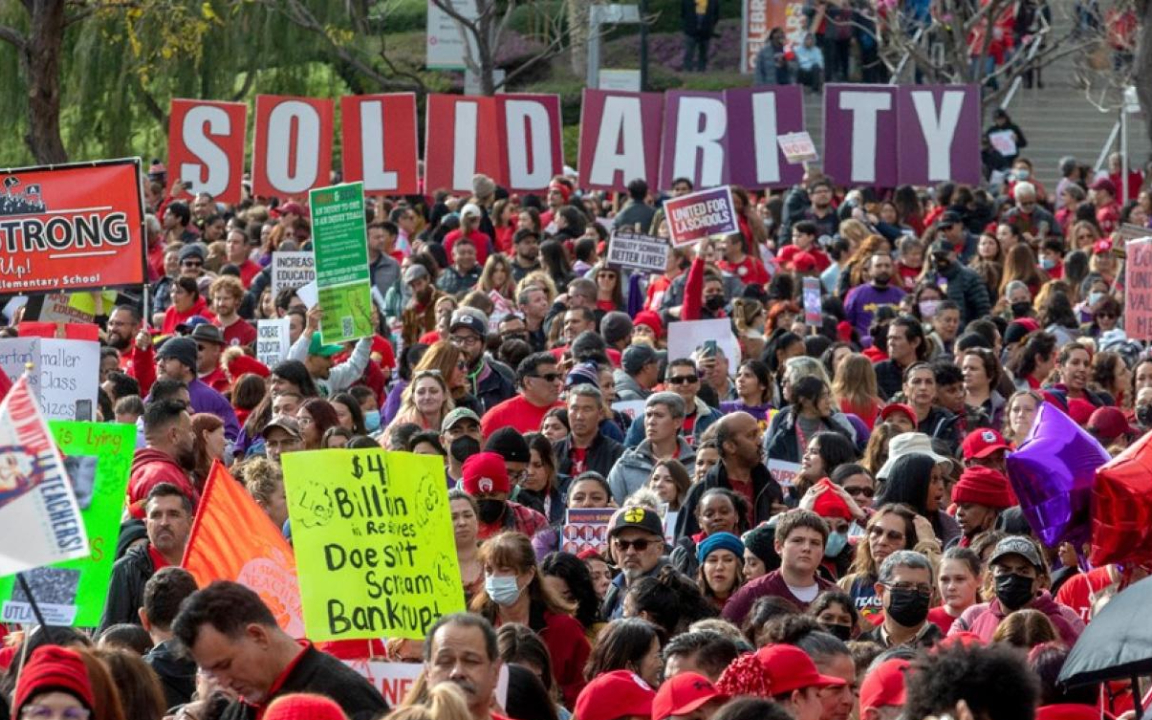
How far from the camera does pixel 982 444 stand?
11602 millimetres

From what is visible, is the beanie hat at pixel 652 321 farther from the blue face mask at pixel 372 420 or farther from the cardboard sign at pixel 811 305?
the blue face mask at pixel 372 420

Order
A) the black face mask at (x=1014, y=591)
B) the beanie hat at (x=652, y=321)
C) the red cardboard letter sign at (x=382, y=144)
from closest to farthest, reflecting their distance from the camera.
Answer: the black face mask at (x=1014, y=591) < the beanie hat at (x=652, y=321) < the red cardboard letter sign at (x=382, y=144)

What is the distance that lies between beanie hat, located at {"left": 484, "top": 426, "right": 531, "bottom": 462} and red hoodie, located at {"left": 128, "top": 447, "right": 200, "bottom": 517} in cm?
154

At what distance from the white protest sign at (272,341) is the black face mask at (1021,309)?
18.2 ft

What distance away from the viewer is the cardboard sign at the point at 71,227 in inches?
546

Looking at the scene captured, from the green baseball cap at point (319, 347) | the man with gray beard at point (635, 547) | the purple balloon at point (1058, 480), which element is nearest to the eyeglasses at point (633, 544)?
the man with gray beard at point (635, 547)

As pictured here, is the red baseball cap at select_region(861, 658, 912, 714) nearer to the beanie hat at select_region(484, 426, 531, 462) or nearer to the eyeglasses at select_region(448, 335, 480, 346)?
the beanie hat at select_region(484, 426, 531, 462)

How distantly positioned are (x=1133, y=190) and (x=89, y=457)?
76.0ft

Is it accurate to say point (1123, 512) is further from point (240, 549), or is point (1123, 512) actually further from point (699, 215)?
point (699, 215)

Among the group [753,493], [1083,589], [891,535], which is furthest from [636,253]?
[1083,589]

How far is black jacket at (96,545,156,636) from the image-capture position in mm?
9367

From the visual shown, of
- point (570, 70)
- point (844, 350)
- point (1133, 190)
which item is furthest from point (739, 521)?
point (570, 70)

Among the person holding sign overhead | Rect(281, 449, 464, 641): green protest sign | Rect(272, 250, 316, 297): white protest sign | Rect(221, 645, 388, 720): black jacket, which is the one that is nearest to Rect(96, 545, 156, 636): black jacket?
the person holding sign overhead

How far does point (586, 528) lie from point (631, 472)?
5.21 ft
